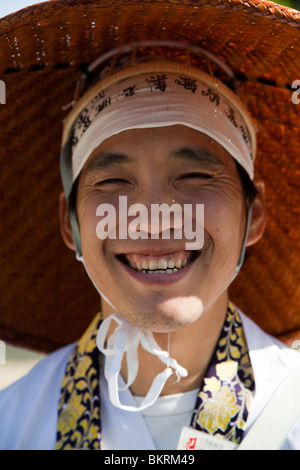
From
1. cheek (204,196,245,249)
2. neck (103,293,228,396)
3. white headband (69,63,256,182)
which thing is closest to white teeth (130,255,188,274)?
cheek (204,196,245,249)

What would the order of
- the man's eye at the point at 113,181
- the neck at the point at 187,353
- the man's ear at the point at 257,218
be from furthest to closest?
the man's ear at the point at 257,218
the neck at the point at 187,353
the man's eye at the point at 113,181

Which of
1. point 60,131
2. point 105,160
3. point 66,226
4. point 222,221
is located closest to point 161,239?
point 222,221

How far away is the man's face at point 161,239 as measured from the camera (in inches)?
65.3

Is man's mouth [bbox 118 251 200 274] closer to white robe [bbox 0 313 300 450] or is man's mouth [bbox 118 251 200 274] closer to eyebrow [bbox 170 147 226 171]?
eyebrow [bbox 170 147 226 171]

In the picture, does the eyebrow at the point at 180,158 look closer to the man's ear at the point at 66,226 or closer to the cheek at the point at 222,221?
the cheek at the point at 222,221

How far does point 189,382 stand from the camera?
1888 mm

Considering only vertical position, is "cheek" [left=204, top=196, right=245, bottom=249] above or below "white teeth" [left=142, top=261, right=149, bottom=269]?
above

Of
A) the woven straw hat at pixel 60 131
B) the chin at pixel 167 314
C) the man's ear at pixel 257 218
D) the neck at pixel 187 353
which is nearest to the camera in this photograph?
the woven straw hat at pixel 60 131

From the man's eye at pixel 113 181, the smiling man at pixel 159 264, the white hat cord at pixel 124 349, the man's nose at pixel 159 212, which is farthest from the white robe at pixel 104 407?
the man's eye at pixel 113 181

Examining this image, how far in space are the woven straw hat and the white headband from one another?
0.46 feet

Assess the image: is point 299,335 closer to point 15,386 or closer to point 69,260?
point 69,260

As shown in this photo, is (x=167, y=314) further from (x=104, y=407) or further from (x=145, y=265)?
(x=104, y=407)

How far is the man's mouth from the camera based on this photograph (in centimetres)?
169

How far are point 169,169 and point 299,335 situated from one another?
4.07 ft
